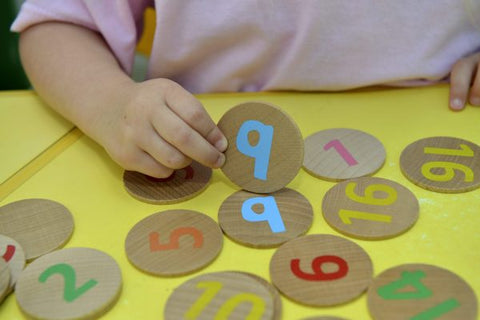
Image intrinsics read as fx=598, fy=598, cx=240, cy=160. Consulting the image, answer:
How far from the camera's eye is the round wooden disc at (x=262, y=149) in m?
0.64

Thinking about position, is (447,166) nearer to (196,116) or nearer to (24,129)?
(196,116)

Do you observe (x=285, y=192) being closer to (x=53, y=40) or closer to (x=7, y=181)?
(x=7, y=181)

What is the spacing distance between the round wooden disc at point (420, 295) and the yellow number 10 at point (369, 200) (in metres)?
0.08

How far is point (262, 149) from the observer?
656mm

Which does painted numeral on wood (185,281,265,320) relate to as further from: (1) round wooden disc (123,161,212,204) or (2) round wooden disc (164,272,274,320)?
(1) round wooden disc (123,161,212,204)

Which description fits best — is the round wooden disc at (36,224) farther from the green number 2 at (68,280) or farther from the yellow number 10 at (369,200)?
the yellow number 10 at (369,200)

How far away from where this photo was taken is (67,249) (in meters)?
0.59

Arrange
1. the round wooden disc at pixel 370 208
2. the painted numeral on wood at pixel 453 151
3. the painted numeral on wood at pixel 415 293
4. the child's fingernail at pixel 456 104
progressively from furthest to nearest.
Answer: the child's fingernail at pixel 456 104
the painted numeral on wood at pixel 453 151
the round wooden disc at pixel 370 208
the painted numeral on wood at pixel 415 293

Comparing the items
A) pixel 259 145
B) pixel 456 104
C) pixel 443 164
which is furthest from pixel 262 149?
pixel 456 104

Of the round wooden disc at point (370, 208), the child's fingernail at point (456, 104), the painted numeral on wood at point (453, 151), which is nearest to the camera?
the round wooden disc at point (370, 208)

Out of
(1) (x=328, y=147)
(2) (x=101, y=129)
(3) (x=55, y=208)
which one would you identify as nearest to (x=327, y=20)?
(1) (x=328, y=147)

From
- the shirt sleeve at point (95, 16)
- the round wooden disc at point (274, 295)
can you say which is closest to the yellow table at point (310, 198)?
the round wooden disc at point (274, 295)

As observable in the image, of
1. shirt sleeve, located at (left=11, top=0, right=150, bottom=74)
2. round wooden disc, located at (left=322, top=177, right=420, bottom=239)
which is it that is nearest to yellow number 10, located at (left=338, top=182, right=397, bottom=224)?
round wooden disc, located at (left=322, top=177, right=420, bottom=239)

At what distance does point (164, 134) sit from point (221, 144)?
64 millimetres
